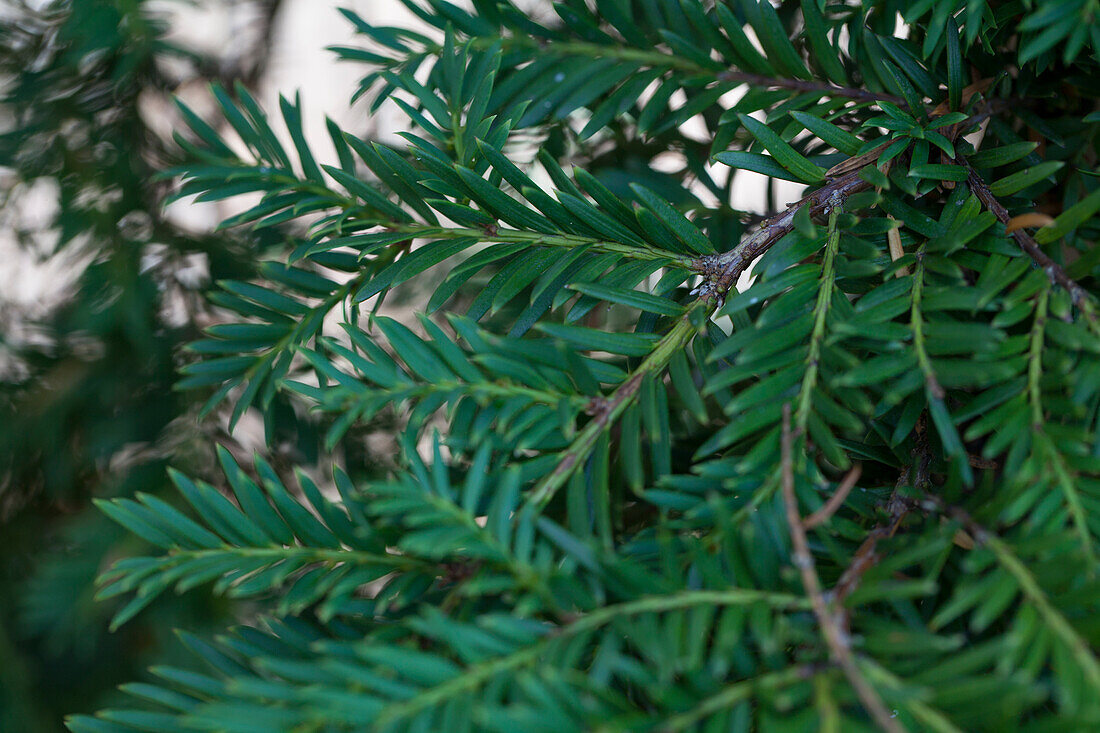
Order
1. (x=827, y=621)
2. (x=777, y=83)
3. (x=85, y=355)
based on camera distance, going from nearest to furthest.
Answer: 1. (x=827, y=621)
2. (x=777, y=83)
3. (x=85, y=355)

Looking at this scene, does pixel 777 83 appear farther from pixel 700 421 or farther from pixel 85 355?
pixel 85 355

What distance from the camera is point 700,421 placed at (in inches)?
10.7

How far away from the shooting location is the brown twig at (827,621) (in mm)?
157

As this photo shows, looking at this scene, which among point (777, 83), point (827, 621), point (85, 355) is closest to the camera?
point (827, 621)

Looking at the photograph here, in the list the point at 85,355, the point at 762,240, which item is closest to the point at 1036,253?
the point at 762,240

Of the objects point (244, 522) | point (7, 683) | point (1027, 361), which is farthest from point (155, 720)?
point (7, 683)

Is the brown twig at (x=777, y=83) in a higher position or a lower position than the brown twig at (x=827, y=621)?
higher

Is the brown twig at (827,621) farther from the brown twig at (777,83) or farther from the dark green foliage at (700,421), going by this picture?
the brown twig at (777,83)

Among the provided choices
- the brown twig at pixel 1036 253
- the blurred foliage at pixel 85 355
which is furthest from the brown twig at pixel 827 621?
the blurred foliage at pixel 85 355

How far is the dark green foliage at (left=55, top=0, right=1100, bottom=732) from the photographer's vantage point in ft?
0.57

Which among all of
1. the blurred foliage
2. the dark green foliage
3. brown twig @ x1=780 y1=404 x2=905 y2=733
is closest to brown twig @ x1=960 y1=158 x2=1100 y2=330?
the dark green foliage

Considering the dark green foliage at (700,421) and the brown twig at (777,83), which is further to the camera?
the brown twig at (777,83)

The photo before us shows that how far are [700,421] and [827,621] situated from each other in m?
0.11

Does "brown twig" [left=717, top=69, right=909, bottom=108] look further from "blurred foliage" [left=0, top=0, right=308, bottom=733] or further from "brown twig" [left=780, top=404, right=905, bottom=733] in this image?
"blurred foliage" [left=0, top=0, right=308, bottom=733]
